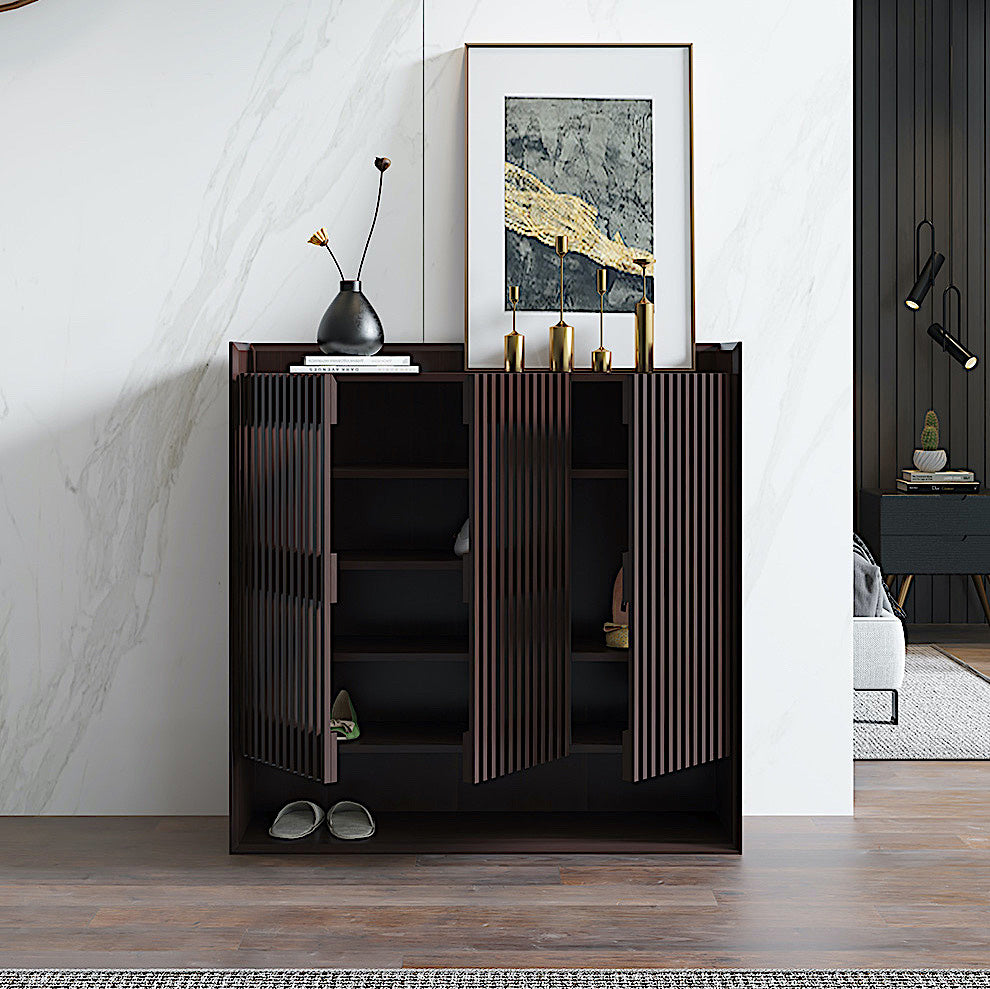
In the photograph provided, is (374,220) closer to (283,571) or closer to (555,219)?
(555,219)

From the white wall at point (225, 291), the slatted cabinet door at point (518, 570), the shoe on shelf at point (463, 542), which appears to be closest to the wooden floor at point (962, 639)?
the white wall at point (225, 291)

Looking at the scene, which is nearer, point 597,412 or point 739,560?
point 739,560

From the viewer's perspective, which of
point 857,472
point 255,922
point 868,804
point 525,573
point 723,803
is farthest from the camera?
point 857,472

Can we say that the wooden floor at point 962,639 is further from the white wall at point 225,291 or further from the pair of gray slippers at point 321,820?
the pair of gray slippers at point 321,820

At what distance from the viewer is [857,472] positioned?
599 centimetres

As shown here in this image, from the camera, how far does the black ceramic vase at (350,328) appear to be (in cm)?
287

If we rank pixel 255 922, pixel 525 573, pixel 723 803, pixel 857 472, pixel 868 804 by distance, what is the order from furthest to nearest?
pixel 857 472 < pixel 868 804 < pixel 723 803 < pixel 525 573 < pixel 255 922

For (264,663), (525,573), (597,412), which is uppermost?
(597,412)

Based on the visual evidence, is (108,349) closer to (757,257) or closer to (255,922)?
(255,922)

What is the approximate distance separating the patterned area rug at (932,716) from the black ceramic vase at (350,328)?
6.83ft

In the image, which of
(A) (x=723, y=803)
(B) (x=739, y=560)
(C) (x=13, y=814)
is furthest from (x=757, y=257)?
(C) (x=13, y=814)

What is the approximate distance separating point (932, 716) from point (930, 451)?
6.18ft

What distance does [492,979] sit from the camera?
2.17 m

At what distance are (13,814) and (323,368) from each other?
151 centimetres
